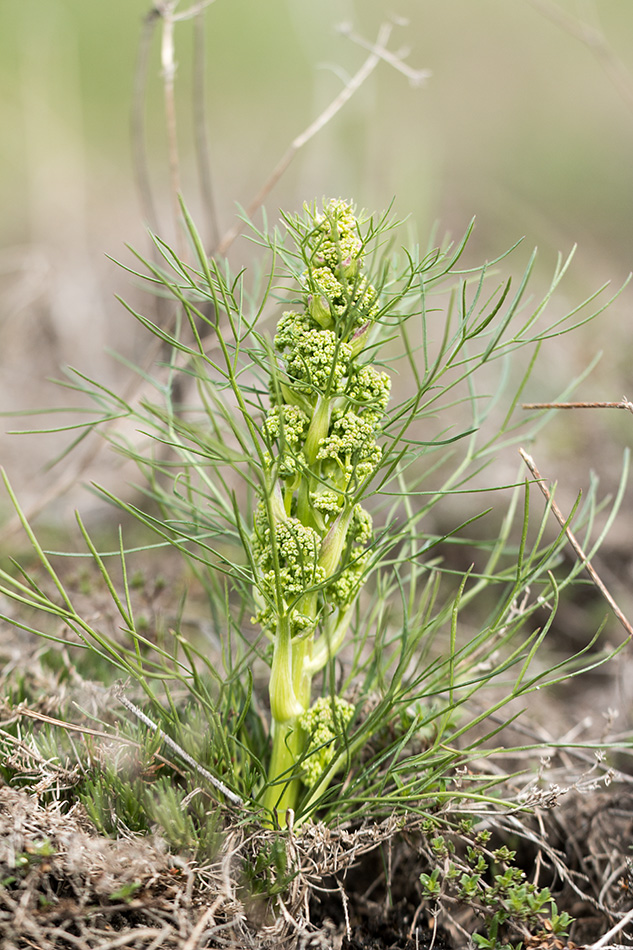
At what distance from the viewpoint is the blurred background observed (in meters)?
2.20

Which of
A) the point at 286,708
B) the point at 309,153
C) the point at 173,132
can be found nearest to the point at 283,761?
the point at 286,708

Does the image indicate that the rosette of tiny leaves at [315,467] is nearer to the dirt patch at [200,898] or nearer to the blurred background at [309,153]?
the dirt patch at [200,898]

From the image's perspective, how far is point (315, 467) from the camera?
0.74m

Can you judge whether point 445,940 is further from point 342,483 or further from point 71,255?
point 71,255

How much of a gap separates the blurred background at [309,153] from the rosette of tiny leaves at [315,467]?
305 mm

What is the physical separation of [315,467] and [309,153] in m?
2.88

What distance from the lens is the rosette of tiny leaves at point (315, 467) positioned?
69cm

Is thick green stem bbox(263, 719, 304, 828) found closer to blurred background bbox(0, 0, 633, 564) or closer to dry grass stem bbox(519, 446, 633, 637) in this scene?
dry grass stem bbox(519, 446, 633, 637)

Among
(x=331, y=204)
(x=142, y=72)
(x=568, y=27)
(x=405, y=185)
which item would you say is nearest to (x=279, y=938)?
(x=331, y=204)

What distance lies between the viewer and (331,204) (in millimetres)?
707

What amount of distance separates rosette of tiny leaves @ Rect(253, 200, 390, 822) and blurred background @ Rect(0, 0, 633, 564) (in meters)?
0.30

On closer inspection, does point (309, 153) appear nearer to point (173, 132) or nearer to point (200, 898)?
point (173, 132)

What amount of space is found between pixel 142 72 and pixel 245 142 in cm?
315

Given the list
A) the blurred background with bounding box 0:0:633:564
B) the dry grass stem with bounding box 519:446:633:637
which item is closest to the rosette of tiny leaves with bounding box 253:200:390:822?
the dry grass stem with bounding box 519:446:633:637
